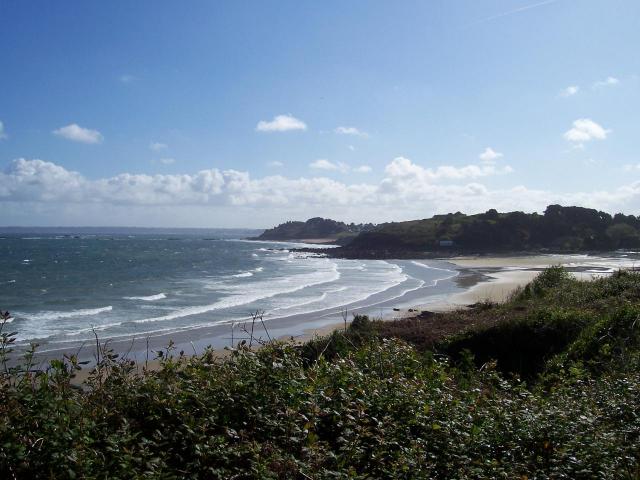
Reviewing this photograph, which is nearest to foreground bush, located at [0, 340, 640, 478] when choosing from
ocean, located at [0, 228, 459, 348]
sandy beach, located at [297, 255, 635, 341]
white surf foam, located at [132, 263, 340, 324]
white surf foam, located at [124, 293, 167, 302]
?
sandy beach, located at [297, 255, 635, 341]

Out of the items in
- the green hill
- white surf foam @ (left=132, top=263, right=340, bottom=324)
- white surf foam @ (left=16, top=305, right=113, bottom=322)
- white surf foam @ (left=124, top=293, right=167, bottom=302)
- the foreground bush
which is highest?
the green hill

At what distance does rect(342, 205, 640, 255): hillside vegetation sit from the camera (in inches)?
3319

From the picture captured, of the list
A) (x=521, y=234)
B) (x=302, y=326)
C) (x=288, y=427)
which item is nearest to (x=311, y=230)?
(x=521, y=234)

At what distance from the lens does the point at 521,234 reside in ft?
295

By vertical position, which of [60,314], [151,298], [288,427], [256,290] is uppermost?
[288,427]

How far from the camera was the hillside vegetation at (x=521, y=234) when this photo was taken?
8431 centimetres

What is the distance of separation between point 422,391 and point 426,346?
8.14 meters

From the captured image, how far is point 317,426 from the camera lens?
457cm

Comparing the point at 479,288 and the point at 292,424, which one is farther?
the point at 479,288

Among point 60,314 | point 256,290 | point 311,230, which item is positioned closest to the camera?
point 60,314

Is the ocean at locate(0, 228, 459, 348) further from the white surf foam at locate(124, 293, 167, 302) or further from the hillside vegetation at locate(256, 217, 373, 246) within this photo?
the hillside vegetation at locate(256, 217, 373, 246)

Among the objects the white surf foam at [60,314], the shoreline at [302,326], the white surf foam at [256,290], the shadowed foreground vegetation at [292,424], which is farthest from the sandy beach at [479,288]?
the white surf foam at [60,314]

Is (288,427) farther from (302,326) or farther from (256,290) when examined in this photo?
(256,290)

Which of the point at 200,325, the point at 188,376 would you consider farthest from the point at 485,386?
the point at 200,325
